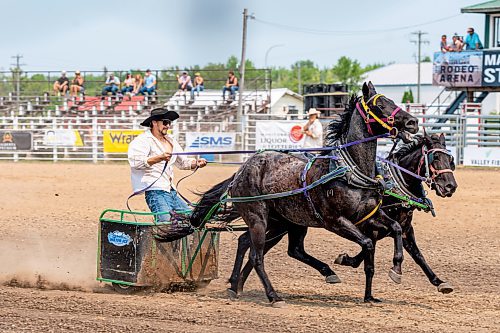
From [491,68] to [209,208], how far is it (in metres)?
22.3

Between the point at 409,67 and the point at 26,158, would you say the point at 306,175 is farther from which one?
the point at 409,67

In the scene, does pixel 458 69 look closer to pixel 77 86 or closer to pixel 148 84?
pixel 148 84

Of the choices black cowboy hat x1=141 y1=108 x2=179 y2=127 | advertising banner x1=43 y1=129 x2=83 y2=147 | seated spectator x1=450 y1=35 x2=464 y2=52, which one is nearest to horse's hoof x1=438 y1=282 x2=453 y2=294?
black cowboy hat x1=141 y1=108 x2=179 y2=127

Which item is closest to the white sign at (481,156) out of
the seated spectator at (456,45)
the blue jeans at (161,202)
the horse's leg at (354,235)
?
the seated spectator at (456,45)

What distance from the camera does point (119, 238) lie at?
8.05 meters

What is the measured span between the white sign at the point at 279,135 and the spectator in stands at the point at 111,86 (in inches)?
455

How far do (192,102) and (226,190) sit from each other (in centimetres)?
2486

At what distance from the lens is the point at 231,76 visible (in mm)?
32844

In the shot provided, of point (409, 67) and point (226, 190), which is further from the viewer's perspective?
point (409, 67)

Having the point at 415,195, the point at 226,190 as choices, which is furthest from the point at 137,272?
the point at 415,195

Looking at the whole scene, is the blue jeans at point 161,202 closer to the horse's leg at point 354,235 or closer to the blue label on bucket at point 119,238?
the blue label on bucket at point 119,238

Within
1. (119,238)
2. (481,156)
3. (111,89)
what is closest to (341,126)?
(119,238)

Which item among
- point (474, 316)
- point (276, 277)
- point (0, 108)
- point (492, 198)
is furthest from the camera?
point (0, 108)

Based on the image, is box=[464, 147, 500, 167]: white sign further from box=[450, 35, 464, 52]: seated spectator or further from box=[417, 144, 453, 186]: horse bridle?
box=[417, 144, 453, 186]: horse bridle
